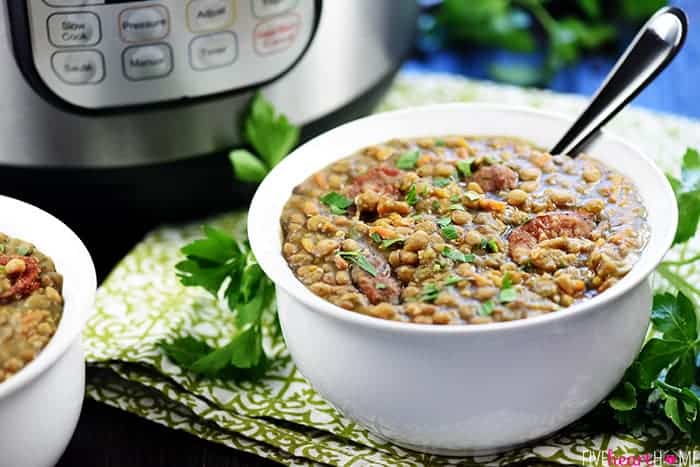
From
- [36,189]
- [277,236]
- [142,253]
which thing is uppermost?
[277,236]

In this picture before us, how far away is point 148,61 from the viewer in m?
1.52

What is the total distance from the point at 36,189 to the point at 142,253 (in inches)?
7.3

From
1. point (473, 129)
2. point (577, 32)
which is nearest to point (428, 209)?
point (473, 129)

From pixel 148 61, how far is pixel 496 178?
0.51 metres

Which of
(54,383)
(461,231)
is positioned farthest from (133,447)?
(461,231)

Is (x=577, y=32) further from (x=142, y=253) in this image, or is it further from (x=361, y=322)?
(x=361, y=322)

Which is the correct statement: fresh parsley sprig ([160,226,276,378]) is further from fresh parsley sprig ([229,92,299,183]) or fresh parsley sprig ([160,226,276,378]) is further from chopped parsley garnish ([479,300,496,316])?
chopped parsley garnish ([479,300,496,316])

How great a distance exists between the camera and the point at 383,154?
4.82 feet

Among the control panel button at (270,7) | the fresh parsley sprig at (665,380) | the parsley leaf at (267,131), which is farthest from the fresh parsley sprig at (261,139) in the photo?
the fresh parsley sprig at (665,380)

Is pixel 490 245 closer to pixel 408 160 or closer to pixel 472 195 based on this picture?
pixel 472 195

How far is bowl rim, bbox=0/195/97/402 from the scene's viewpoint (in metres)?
1.10

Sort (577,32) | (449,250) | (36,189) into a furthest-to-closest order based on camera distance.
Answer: (577,32), (36,189), (449,250)

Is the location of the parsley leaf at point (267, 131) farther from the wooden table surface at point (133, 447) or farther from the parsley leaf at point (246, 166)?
the wooden table surface at point (133, 447)

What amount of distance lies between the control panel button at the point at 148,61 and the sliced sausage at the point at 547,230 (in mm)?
560
